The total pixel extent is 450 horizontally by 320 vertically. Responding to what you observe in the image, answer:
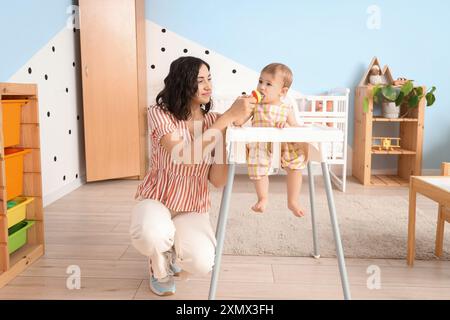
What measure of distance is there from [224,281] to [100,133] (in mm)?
2008

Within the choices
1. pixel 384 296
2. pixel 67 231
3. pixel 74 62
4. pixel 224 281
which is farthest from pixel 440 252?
pixel 74 62

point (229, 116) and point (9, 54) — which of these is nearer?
point (229, 116)

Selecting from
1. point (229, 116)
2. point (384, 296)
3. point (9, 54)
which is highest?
point (9, 54)

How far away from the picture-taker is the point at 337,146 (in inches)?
139

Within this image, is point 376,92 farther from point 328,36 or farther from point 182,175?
point 182,175

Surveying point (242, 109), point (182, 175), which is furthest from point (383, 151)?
point (242, 109)

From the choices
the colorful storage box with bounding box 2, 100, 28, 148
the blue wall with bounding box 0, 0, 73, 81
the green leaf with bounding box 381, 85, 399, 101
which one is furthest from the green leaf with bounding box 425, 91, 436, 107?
the colorful storage box with bounding box 2, 100, 28, 148

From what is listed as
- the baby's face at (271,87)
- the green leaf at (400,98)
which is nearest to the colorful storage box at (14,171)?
the baby's face at (271,87)

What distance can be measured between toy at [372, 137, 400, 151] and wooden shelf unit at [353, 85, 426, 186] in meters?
0.05

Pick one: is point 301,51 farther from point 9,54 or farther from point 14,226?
point 14,226

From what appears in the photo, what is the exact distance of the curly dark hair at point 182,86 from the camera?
5.03ft

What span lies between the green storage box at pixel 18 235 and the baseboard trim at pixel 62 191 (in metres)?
0.88

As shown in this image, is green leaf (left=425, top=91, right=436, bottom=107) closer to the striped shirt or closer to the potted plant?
the potted plant

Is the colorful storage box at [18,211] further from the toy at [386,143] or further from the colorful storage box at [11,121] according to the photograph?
the toy at [386,143]
